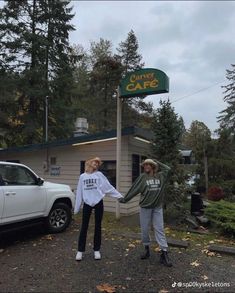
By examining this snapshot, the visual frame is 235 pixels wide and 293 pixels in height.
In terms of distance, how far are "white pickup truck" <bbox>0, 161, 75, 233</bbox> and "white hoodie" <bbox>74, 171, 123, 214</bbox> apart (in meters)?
1.71

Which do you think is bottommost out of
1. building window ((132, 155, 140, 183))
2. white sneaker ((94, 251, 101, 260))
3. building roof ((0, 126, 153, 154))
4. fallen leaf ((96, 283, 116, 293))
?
fallen leaf ((96, 283, 116, 293))

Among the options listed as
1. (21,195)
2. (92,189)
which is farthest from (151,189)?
(21,195)

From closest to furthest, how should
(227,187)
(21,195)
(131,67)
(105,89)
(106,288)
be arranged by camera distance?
(106,288) < (21,195) < (227,187) < (105,89) < (131,67)

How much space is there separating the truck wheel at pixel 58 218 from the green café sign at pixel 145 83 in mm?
3895

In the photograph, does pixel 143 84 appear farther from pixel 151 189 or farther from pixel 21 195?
pixel 21 195

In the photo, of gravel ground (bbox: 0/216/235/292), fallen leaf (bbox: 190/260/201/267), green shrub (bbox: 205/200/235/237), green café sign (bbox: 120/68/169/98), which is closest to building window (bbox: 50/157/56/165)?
green café sign (bbox: 120/68/169/98)

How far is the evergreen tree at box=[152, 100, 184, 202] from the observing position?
952 centimetres

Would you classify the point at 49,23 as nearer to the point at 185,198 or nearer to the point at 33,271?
the point at 185,198

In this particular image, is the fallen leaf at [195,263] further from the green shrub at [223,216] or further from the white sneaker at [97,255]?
the green shrub at [223,216]

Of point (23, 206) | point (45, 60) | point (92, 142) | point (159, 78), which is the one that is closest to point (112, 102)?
point (45, 60)

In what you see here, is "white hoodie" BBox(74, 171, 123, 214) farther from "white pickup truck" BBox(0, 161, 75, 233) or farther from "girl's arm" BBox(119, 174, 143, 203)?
"white pickup truck" BBox(0, 161, 75, 233)

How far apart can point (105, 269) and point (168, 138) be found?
4.99 m

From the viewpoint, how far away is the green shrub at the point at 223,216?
25.8 ft

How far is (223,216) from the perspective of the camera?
812cm
